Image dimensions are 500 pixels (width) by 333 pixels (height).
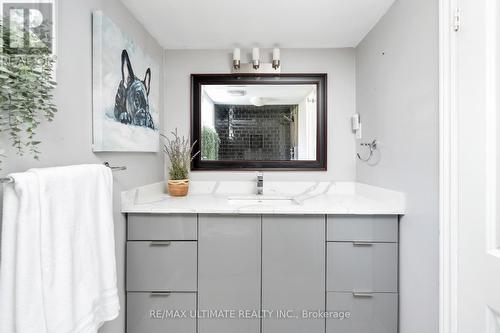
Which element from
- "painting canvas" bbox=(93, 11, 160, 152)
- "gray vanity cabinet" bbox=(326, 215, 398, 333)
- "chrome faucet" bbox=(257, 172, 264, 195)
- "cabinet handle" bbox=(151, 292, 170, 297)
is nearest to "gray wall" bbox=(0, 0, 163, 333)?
"painting canvas" bbox=(93, 11, 160, 152)

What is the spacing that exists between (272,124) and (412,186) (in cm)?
122

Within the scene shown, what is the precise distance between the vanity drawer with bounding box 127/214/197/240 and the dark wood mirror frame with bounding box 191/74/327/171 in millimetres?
771

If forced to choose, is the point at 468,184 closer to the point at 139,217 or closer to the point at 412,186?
the point at 412,186

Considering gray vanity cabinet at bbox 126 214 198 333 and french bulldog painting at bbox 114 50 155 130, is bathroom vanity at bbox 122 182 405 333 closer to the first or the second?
gray vanity cabinet at bbox 126 214 198 333

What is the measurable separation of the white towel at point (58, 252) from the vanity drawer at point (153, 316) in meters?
0.45

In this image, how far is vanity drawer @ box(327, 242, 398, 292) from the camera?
1.55 meters

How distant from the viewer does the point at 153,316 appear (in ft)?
5.18

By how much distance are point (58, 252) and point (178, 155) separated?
1288 mm

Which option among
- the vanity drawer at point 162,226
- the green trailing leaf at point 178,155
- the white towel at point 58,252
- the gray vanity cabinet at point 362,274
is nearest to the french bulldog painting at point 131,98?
the green trailing leaf at point 178,155

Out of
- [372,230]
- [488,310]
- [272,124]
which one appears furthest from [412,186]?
[272,124]

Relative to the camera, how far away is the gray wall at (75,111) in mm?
1048

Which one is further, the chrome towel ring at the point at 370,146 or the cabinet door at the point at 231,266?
the chrome towel ring at the point at 370,146

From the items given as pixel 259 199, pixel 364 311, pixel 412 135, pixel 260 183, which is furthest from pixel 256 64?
pixel 364 311

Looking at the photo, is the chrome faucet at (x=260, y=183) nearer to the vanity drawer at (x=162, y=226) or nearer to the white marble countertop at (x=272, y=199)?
the white marble countertop at (x=272, y=199)
